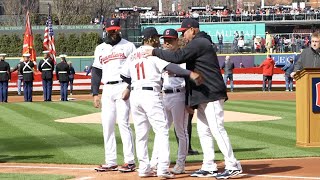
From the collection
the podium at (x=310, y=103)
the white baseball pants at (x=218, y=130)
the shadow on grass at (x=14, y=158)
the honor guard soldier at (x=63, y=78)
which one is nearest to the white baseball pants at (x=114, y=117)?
the white baseball pants at (x=218, y=130)

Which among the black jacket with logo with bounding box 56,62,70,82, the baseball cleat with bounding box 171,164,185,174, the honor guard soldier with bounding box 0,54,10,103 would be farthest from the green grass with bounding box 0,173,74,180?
the honor guard soldier with bounding box 0,54,10,103

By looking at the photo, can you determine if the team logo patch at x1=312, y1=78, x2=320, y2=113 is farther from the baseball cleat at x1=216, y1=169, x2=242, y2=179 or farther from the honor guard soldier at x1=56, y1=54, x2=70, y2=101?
the honor guard soldier at x1=56, y1=54, x2=70, y2=101

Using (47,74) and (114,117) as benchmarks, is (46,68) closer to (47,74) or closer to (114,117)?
(47,74)

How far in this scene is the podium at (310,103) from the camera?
48.1 ft

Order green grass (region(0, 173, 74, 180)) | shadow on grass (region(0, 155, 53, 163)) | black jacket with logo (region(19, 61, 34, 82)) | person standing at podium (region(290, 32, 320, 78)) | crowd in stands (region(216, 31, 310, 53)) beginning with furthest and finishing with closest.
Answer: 1. crowd in stands (region(216, 31, 310, 53))
2. black jacket with logo (region(19, 61, 34, 82))
3. person standing at podium (region(290, 32, 320, 78))
4. shadow on grass (region(0, 155, 53, 163))
5. green grass (region(0, 173, 74, 180))

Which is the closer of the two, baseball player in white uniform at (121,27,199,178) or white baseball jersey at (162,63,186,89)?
baseball player in white uniform at (121,27,199,178)

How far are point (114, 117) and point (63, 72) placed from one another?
786 inches

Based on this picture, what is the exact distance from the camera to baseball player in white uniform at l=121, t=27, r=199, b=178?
38.2ft

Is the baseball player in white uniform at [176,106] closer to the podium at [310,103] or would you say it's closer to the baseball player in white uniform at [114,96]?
the baseball player in white uniform at [114,96]

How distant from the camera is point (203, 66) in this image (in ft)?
38.0

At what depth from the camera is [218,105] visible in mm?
11508

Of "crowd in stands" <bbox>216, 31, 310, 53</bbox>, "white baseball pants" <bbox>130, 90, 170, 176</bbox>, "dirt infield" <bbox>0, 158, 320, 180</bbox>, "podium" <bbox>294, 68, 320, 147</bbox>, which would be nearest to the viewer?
"white baseball pants" <bbox>130, 90, 170, 176</bbox>

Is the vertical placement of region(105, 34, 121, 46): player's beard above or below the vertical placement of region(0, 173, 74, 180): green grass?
above

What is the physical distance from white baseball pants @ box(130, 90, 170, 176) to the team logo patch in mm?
3868
